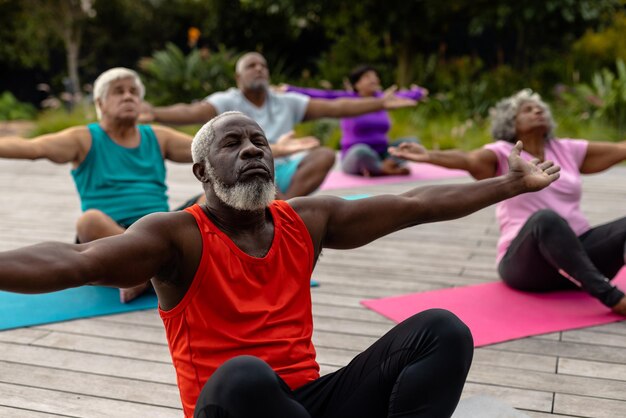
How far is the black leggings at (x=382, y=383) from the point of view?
4.73ft

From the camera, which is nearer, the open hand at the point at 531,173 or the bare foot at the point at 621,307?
the open hand at the point at 531,173

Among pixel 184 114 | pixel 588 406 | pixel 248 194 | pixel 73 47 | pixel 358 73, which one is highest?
pixel 248 194

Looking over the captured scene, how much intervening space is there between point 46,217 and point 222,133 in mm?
3490

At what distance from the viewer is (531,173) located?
2076 mm

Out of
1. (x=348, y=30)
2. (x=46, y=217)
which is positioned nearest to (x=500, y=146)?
(x=46, y=217)

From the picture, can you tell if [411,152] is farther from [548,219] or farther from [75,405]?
[75,405]

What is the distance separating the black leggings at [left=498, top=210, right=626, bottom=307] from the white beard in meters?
1.56

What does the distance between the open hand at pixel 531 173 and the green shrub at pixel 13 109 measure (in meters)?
12.1

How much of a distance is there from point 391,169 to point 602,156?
10.5 feet

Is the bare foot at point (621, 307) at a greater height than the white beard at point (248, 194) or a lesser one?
lesser

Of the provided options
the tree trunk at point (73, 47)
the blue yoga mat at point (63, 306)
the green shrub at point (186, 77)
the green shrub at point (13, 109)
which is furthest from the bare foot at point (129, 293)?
the green shrub at point (13, 109)

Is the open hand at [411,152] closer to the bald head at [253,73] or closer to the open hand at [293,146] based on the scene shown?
the open hand at [293,146]

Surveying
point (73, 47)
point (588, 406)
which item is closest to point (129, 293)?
point (588, 406)

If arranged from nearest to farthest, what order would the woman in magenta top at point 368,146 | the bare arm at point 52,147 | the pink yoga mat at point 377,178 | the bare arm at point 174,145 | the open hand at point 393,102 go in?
the bare arm at point 52,147
the bare arm at point 174,145
the open hand at point 393,102
the pink yoga mat at point 377,178
the woman in magenta top at point 368,146
